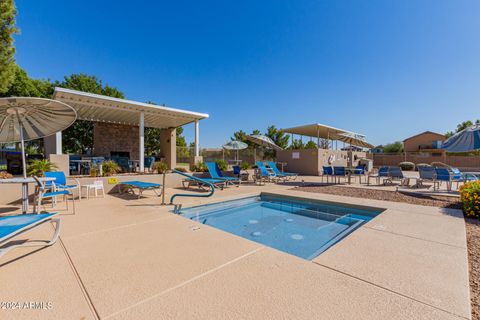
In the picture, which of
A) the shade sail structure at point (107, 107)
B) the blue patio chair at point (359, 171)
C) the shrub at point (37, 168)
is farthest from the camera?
the blue patio chair at point (359, 171)

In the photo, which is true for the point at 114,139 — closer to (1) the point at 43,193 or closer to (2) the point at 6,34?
(2) the point at 6,34

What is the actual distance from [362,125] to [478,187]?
68.9ft

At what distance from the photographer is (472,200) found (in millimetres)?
4184

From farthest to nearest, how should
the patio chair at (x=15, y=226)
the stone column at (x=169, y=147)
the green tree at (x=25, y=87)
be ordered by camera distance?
1. the green tree at (x=25, y=87)
2. the stone column at (x=169, y=147)
3. the patio chair at (x=15, y=226)

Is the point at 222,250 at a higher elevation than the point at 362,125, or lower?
lower

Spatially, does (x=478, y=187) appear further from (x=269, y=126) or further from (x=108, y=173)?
(x=269, y=126)

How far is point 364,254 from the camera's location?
2.45m

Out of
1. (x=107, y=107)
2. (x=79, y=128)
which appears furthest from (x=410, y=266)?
(x=79, y=128)

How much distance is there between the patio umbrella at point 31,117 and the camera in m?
3.72

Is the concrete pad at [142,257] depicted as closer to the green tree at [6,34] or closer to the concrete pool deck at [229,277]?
the concrete pool deck at [229,277]

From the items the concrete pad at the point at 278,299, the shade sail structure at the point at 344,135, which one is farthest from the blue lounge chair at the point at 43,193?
the shade sail structure at the point at 344,135

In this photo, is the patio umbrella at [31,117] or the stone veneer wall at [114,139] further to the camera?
the stone veneer wall at [114,139]

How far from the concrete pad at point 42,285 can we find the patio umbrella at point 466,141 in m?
9.62

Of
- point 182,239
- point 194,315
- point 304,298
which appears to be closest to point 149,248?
point 182,239
